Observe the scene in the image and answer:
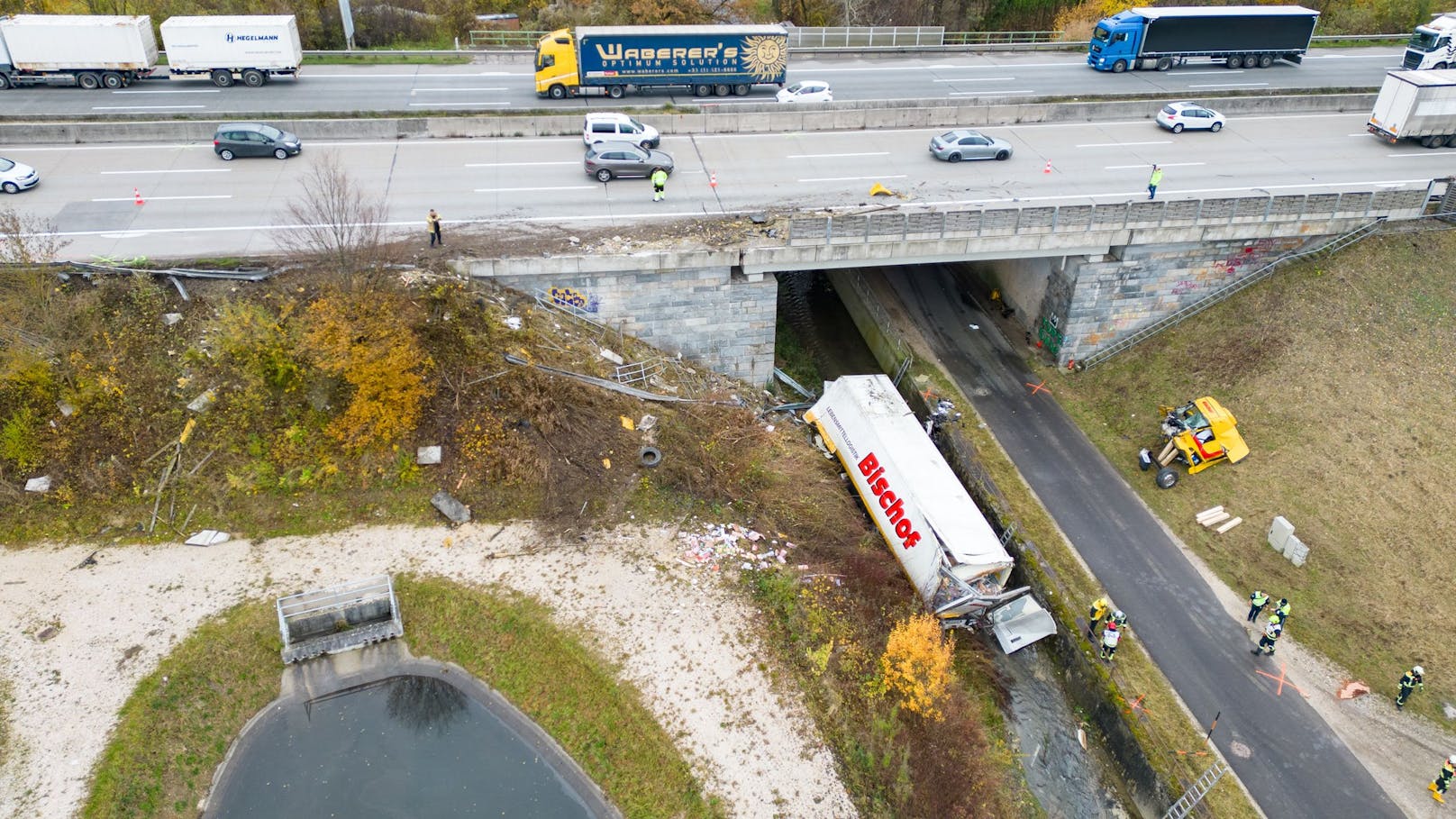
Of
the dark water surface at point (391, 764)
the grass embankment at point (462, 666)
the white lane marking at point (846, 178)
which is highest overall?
the white lane marking at point (846, 178)

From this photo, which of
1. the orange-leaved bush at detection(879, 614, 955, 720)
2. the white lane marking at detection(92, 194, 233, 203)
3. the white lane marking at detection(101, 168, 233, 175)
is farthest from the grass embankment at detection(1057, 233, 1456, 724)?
the white lane marking at detection(101, 168, 233, 175)

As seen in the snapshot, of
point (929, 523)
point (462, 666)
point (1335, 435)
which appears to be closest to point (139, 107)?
point (462, 666)

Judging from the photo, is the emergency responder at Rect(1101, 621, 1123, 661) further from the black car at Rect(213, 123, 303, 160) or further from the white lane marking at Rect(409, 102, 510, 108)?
the white lane marking at Rect(409, 102, 510, 108)

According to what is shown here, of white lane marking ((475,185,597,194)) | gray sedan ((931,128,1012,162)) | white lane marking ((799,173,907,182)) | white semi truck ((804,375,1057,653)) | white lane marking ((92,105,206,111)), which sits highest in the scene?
gray sedan ((931,128,1012,162))

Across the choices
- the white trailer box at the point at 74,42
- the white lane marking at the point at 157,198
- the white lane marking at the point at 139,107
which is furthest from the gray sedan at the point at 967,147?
the white trailer box at the point at 74,42

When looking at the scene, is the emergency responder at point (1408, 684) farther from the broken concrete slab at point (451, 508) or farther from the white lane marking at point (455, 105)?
the white lane marking at point (455, 105)

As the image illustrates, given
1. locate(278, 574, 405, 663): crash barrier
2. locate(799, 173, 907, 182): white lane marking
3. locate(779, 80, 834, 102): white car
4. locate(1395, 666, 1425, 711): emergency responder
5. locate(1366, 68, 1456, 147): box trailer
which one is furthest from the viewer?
locate(779, 80, 834, 102): white car
